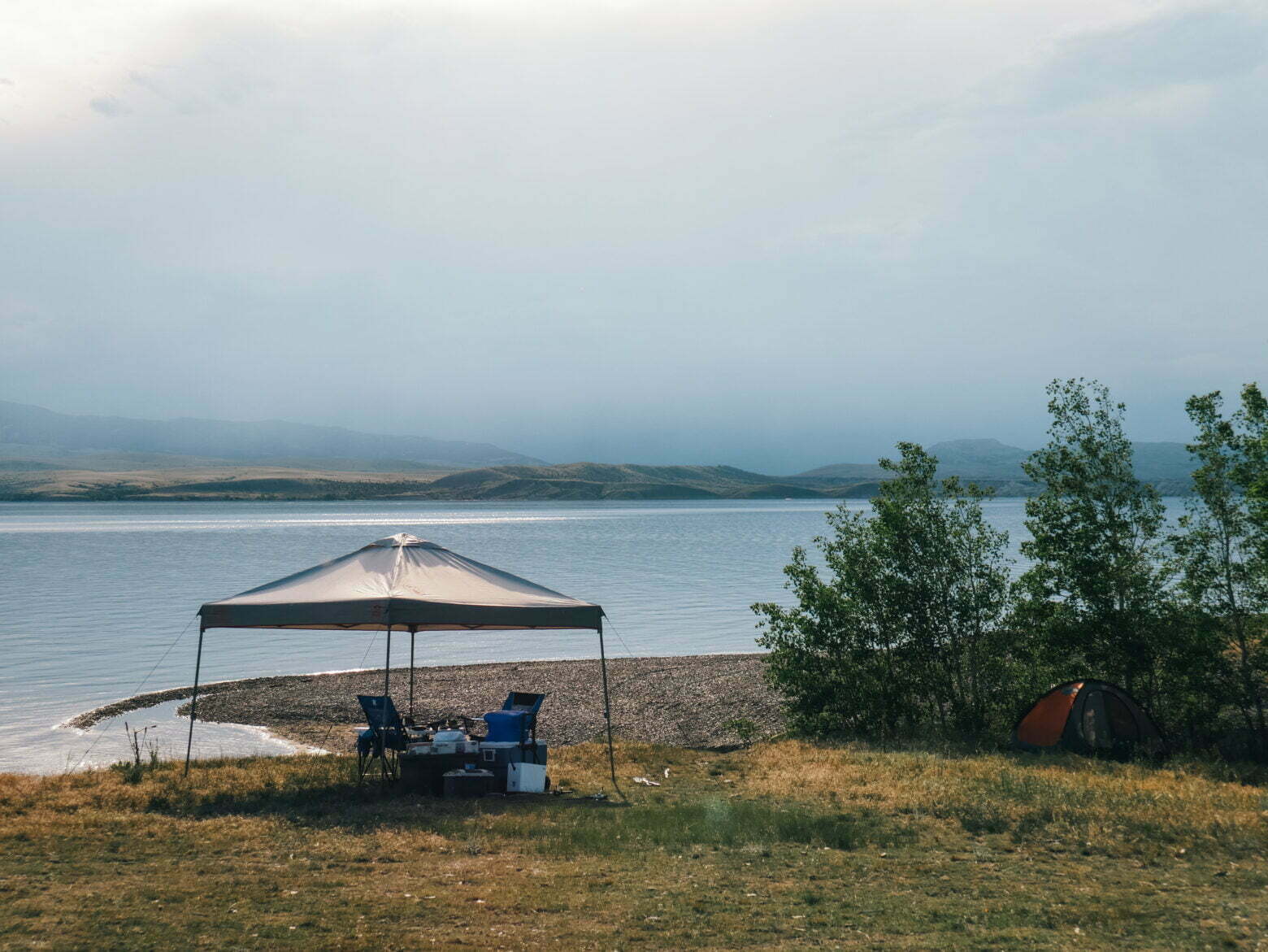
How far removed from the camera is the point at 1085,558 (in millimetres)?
20641

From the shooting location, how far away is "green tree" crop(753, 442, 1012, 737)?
2083cm

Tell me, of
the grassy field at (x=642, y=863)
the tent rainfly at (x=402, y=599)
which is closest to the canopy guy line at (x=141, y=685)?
the grassy field at (x=642, y=863)

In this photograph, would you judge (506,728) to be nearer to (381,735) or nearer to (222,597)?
(381,735)

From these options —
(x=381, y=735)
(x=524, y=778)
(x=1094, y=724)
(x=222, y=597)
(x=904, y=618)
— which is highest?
(x=904, y=618)

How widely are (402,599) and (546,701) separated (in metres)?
12.1

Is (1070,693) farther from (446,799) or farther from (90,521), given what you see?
(90,521)

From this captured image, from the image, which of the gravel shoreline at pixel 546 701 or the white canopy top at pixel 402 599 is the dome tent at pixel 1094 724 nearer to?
the gravel shoreline at pixel 546 701

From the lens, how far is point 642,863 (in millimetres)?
9555

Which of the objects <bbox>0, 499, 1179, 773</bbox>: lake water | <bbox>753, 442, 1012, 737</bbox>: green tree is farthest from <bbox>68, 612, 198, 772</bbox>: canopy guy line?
<bbox>753, 442, 1012, 737</bbox>: green tree

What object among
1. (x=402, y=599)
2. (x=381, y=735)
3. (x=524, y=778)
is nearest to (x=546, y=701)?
(x=524, y=778)

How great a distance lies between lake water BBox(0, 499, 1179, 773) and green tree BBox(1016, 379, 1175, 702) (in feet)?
47.5

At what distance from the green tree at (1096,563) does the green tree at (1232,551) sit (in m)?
0.70

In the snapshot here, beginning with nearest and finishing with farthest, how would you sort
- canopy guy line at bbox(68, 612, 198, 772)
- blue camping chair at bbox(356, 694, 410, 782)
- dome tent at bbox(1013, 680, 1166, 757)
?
blue camping chair at bbox(356, 694, 410, 782) < canopy guy line at bbox(68, 612, 198, 772) < dome tent at bbox(1013, 680, 1166, 757)

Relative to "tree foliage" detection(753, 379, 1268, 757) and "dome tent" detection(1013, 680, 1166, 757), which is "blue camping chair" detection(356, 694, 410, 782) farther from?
"dome tent" detection(1013, 680, 1166, 757)
